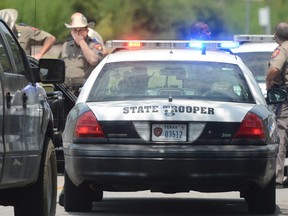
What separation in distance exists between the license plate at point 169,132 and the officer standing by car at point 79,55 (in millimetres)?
6086

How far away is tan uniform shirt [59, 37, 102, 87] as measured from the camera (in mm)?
15508

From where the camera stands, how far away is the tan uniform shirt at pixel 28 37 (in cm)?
1650

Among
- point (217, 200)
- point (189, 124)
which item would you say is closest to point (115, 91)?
point (189, 124)

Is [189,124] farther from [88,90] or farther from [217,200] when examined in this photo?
[217,200]

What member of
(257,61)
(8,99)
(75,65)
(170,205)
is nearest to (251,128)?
(170,205)

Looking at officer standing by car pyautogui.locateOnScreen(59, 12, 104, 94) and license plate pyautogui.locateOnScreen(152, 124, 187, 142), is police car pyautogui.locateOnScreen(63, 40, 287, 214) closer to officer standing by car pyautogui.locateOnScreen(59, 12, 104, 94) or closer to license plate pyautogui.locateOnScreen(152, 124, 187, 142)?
license plate pyautogui.locateOnScreen(152, 124, 187, 142)

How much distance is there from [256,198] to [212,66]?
4.03 feet

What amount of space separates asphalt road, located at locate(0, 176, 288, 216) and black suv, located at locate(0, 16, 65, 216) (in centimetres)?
148

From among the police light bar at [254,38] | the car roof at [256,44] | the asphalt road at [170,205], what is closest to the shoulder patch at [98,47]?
the police light bar at [254,38]

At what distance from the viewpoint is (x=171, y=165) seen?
9.19 metres

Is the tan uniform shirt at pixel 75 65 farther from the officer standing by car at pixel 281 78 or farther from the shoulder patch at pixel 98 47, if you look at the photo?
the officer standing by car at pixel 281 78

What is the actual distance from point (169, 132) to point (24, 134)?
1.75 m

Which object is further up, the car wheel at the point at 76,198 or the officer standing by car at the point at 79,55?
the officer standing by car at the point at 79,55

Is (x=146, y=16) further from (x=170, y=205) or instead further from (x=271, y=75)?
(x=170, y=205)
